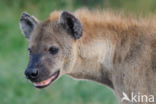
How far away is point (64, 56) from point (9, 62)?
440 centimetres

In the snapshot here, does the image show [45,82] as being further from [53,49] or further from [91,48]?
[91,48]

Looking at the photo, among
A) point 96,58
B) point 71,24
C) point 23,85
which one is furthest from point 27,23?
point 23,85

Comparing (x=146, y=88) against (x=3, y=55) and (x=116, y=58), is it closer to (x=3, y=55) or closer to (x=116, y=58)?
(x=116, y=58)

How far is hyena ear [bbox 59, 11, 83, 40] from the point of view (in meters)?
6.70

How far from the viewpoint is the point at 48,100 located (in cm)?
970

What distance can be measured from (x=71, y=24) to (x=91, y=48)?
394 mm

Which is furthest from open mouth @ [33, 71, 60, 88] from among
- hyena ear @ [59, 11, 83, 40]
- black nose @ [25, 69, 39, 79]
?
hyena ear @ [59, 11, 83, 40]

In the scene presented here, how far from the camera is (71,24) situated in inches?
267

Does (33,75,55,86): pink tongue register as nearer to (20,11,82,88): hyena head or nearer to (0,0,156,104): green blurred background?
(20,11,82,88): hyena head

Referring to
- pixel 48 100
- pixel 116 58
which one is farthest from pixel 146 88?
pixel 48 100

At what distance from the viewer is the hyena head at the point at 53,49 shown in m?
6.60

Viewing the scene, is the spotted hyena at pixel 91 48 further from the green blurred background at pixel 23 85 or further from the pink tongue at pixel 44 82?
the green blurred background at pixel 23 85

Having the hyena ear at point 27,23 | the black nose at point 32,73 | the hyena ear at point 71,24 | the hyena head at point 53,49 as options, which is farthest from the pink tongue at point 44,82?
the hyena ear at point 27,23

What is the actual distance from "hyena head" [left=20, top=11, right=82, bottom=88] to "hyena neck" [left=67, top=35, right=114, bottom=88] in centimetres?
10
